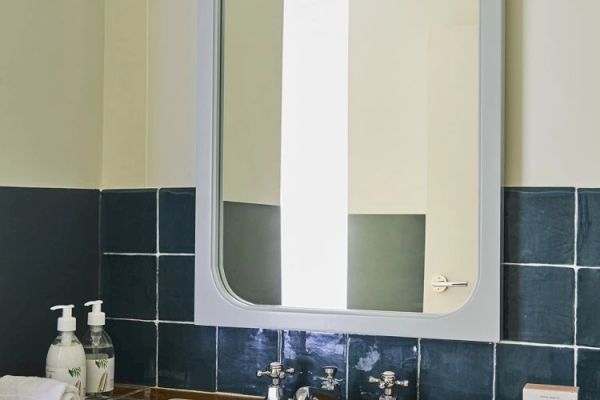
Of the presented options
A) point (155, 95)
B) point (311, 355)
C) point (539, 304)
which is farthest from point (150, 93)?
point (539, 304)

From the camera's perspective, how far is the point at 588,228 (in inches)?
56.0

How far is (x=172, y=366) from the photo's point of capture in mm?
1705

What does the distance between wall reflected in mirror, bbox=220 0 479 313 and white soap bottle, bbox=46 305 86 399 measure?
281 mm

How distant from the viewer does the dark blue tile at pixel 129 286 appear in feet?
5.68

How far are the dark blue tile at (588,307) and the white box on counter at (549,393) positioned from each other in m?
0.08

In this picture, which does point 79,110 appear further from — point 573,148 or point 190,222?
point 573,148

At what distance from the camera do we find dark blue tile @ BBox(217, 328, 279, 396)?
5.32 feet

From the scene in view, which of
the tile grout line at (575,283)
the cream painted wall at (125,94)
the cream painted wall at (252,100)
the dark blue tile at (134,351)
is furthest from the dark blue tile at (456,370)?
the cream painted wall at (125,94)

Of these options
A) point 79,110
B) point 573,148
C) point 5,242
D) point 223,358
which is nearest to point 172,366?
point 223,358

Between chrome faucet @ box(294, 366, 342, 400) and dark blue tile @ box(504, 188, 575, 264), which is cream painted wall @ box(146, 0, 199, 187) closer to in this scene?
chrome faucet @ box(294, 366, 342, 400)

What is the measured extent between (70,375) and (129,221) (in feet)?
1.13

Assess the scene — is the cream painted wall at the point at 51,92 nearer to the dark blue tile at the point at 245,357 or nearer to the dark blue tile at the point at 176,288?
the dark blue tile at the point at 176,288

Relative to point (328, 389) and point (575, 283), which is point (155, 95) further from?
point (575, 283)

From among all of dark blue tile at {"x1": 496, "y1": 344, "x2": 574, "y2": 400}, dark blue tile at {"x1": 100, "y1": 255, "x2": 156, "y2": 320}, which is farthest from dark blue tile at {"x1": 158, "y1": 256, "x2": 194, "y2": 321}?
dark blue tile at {"x1": 496, "y1": 344, "x2": 574, "y2": 400}
